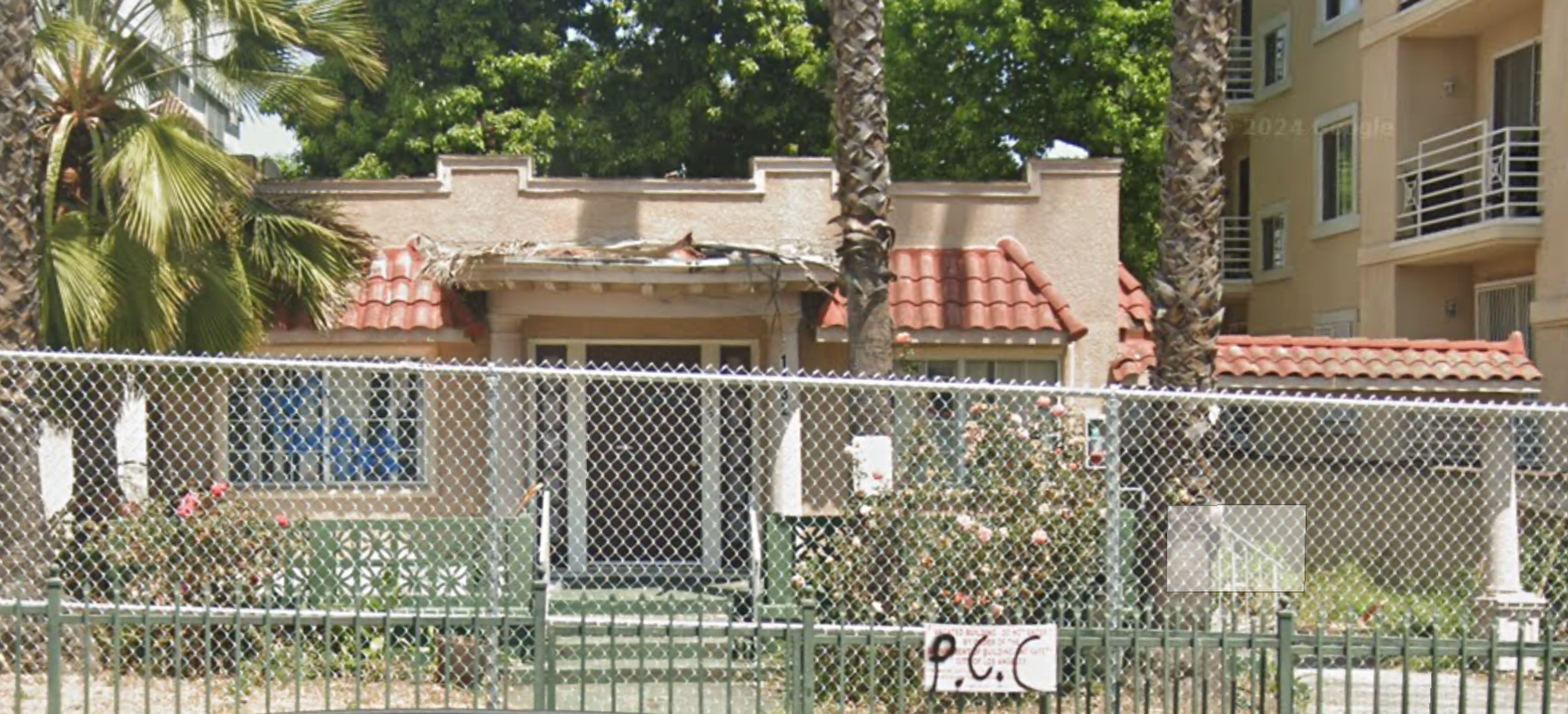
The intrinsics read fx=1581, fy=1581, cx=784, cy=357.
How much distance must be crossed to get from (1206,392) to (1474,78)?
1330 centimetres

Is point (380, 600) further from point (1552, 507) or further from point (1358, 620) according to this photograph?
point (1552, 507)

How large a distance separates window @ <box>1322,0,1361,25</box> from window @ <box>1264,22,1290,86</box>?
3.39 ft

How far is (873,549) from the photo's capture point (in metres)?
9.09

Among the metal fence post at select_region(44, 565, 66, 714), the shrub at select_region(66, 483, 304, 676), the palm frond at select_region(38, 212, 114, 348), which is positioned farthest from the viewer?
the palm frond at select_region(38, 212, 114, 348)

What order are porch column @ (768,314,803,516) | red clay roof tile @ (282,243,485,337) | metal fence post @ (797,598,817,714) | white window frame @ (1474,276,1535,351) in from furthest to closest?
white window frame @ (1474,276,1535,351), red clay roof tile @ (282,243,485,337), porch column @ (768,314,803,516), metal fence post @ (797,598,817,714)

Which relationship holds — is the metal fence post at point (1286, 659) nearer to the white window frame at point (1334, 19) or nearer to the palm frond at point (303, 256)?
the palm frond at point (303, 256)

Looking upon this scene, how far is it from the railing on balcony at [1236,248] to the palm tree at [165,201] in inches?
688

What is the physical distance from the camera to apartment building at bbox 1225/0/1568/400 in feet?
58.9

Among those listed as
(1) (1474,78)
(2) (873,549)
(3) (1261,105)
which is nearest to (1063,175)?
(2) (873,549)

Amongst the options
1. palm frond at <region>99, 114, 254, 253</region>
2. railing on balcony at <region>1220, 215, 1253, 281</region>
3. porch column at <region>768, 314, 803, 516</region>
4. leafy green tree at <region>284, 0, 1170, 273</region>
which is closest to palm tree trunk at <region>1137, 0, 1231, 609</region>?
porch column at <region>768, 314, 803, 516</region>

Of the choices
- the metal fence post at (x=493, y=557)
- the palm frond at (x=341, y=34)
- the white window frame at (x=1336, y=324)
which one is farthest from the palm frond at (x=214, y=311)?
the white window frame at (x=1336, y=324)

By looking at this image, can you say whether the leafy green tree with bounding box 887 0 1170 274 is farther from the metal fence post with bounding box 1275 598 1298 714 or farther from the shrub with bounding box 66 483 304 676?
the shrub with bounding box 66 483 304 676

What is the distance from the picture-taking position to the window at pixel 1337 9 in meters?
22.2

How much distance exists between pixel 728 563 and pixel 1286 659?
585 cm
